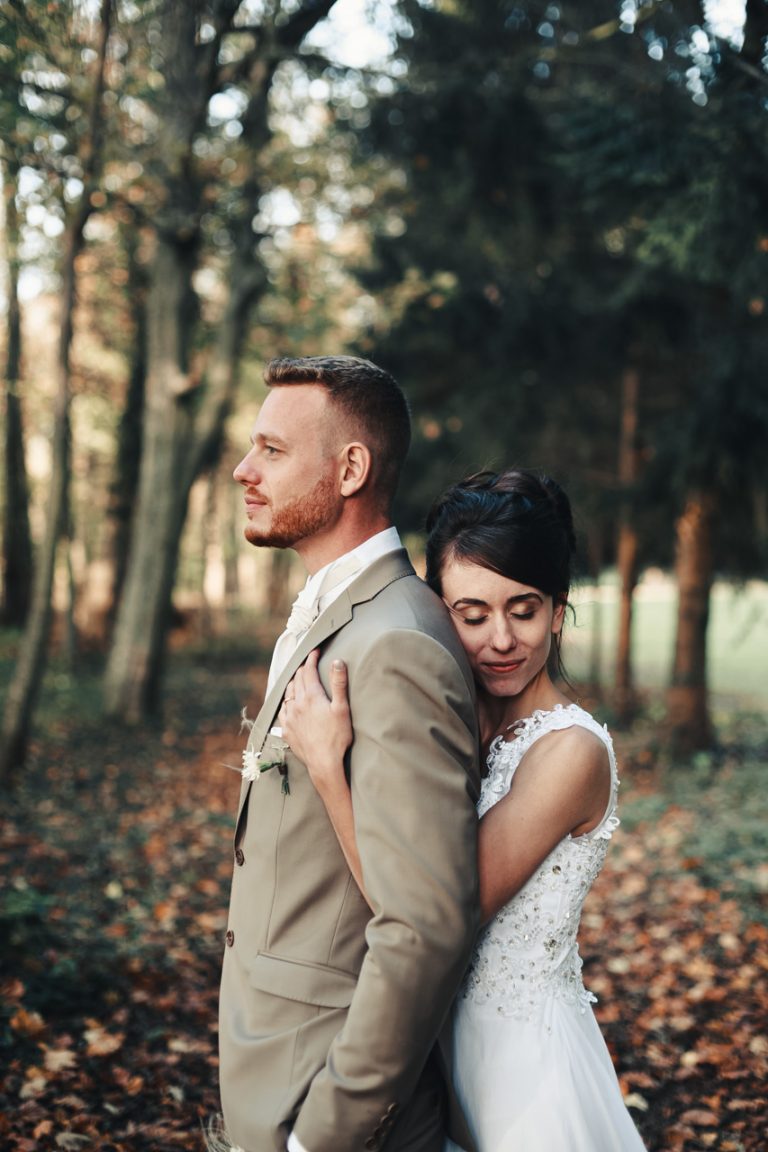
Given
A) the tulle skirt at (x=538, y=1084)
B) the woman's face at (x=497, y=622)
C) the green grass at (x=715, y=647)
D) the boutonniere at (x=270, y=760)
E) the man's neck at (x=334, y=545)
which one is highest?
the man's neck at (x=334, y=545)

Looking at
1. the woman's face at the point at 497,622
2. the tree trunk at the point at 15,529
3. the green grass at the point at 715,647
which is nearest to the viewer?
the woman's face at the point at 497,622

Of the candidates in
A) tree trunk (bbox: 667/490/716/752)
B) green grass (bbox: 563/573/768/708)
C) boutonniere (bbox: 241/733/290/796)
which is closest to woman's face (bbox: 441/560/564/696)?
boutonniere (bbox: 241/733/290/796)

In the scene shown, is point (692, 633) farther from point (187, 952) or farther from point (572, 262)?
point (187, 952)

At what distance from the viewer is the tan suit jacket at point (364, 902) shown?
70.9 inches

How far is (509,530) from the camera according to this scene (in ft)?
7.95

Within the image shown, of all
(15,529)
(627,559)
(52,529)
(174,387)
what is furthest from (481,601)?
(15,529)

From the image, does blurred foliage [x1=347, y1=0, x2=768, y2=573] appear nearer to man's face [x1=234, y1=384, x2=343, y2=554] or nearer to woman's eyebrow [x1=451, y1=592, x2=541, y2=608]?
woman's eyebrow [x1=451, y1=592, x2=541, y2=608]

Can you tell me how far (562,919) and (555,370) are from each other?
10.6 metres

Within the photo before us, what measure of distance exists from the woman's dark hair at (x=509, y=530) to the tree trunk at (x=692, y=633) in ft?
26.9

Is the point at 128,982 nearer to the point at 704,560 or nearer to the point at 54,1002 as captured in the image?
the point at 54,1002

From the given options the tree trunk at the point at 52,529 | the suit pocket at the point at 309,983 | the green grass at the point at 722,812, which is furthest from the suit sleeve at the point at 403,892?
the tree trunk at the point at 52,529

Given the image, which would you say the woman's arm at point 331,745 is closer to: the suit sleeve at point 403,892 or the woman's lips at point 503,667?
the suit sleeve at point 403,892

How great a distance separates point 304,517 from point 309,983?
1020mm

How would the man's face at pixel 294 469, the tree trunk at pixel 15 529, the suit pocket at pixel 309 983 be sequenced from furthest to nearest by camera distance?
the tree trunk at pixel 15 529 → the man's face at pixel 294 469 → the suit pocket at pixel 309 983
